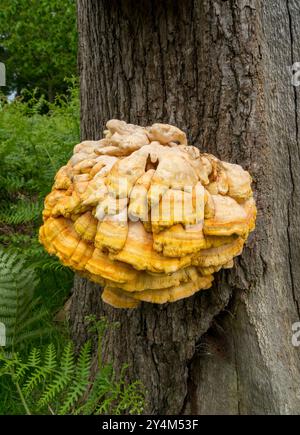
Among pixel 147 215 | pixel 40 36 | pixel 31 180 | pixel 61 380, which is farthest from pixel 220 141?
pixel 40 36

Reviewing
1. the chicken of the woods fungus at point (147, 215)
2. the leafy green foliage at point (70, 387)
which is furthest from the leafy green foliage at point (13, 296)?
the chicken of the woods fungus at point (147, 215)

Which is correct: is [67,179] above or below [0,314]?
above

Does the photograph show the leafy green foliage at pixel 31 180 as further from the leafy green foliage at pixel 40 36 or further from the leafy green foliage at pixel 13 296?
the leafy green foliage at pixel 40 36

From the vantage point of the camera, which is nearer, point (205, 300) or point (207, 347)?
point (205, 300)

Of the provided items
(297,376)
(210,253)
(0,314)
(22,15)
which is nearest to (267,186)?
(210,253)

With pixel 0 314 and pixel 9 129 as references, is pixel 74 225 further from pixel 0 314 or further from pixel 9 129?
pixel 9 129

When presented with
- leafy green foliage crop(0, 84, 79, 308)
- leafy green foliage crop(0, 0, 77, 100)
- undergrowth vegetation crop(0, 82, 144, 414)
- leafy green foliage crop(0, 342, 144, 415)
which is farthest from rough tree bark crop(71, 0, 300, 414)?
leafy green foliage crop(0, 0, 77, 100)
